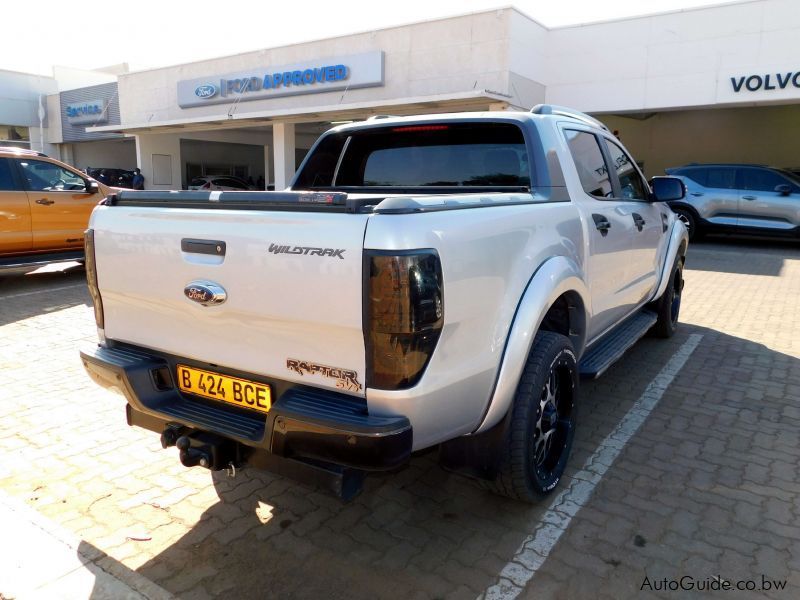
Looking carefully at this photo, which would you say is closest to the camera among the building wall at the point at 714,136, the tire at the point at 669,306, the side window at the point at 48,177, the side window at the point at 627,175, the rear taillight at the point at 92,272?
the rear taillight at the point at 92,272

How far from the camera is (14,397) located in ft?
14.1

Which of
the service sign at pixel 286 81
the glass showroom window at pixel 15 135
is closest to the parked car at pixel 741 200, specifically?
the service sign at pixel 286 81

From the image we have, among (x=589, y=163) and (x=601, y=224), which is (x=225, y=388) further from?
(x=589, y=163)

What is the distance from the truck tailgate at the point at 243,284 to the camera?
6.77 ft

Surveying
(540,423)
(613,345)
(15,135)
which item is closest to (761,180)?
(613,345)

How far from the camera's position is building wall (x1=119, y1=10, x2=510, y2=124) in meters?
14.5

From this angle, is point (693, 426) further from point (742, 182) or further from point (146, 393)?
point (742, 182)

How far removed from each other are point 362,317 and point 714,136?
21948 mm

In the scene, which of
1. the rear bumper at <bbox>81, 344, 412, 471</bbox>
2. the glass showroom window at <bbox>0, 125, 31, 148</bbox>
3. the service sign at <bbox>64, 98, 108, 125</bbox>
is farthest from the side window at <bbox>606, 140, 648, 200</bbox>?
the glass showroom window at <bbox>0, 125, 31, 148</bbox>

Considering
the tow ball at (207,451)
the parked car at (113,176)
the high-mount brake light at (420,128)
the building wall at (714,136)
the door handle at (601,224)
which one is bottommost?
the tow ball at (207,451)

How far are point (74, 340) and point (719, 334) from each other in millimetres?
6448

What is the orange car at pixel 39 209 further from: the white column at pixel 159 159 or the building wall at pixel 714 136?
the white column at pixel 159 159

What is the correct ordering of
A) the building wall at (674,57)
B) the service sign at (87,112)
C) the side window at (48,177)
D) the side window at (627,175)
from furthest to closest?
1. the service sign at (87,112)
2. the building wall at (674,57)
3. the side window at (48,177)
4. the side window at (627,175)

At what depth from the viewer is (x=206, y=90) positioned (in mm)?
21016
